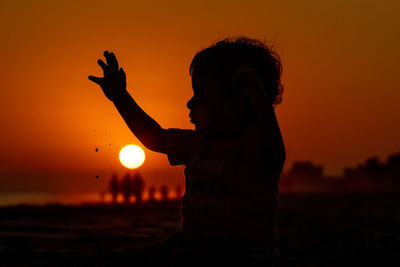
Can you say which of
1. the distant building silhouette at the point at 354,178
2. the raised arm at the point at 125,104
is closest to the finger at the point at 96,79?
the raised arm at the point at 125,104

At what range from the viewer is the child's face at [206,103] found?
2.71 metres

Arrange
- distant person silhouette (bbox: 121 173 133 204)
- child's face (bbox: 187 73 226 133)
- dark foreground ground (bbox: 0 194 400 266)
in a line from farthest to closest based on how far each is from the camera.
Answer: distant person silhouette (bbox: 121 173 133 204) < dark foreground ground (bbox: 0 194 400 266) < child's face (bbox: 187 73 226 133)

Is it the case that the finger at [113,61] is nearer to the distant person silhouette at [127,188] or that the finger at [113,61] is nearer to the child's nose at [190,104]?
the child's nose at [190,104]

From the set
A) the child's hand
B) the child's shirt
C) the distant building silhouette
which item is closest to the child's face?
the child's shirt

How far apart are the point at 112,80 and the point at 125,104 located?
0.62 feet

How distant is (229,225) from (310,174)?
16211 centimetres

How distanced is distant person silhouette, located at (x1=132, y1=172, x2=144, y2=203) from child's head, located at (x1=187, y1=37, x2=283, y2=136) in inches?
676

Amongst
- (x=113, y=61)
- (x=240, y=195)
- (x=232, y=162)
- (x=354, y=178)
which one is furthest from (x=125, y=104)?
(x=354, y=178)

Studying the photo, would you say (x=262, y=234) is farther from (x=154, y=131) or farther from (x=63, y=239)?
(x=63, y=239)

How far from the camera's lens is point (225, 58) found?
273 centimetres

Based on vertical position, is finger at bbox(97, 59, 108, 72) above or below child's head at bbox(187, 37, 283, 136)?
above

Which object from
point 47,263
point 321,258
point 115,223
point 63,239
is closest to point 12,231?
point 63,239

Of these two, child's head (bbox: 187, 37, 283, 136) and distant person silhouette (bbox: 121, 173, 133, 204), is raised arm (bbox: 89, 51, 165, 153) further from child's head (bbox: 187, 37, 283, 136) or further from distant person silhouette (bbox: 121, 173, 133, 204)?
distant person silhouette (bbox: 121, 173, 133, 204)

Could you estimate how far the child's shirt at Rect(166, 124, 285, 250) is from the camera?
98.2 inches
